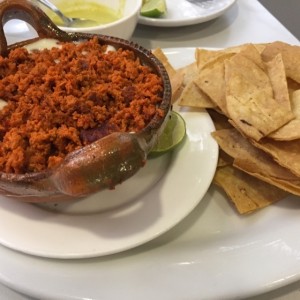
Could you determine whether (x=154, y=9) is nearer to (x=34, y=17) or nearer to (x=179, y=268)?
(x=34, y=17)

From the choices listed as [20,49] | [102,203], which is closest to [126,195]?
[102,203]

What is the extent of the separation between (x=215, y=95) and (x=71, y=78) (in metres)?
0.38

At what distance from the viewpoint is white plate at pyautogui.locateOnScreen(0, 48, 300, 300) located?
0.79m

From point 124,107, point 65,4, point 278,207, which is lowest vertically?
point 278,207

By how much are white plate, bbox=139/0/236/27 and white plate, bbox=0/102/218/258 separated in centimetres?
70

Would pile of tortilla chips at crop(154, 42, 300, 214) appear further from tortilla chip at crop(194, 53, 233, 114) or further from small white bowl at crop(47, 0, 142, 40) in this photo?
small white bowl at crop(47, 0, 142, 40)

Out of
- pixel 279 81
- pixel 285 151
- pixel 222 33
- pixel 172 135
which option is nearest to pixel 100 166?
pixel 172 135

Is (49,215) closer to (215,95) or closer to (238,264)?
(238,264)

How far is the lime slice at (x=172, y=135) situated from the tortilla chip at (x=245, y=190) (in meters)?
0.13

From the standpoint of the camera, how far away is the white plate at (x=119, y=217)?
82 centimetres

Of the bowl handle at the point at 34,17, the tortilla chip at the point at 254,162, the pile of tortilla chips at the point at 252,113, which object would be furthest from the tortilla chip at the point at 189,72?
the bowl handle at the point at 34,17

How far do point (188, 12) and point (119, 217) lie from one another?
1024 mm

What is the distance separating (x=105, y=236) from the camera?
33.0 inches

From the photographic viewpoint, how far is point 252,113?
102cm
